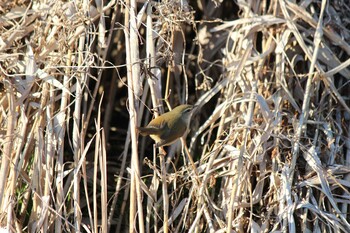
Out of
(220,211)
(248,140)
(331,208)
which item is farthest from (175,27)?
(331,208)

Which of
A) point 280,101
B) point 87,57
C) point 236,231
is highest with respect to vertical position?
point 87,57

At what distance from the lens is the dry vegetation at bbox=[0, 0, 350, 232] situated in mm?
2391

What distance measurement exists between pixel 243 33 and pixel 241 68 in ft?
0.91

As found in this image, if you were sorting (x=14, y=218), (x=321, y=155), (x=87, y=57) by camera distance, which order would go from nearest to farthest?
(x=14, y=218) → (x=87, y=57) → (x=321, y=155)

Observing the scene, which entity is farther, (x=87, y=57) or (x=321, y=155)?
(x=321, y=155)

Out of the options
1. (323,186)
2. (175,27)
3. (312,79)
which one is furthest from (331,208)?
(175,27)

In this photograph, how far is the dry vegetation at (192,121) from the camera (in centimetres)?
239

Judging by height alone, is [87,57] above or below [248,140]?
above

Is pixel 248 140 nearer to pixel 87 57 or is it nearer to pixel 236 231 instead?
pixel 236 231

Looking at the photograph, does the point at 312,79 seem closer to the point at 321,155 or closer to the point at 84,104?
the point at 321,155

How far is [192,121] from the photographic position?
122 inches

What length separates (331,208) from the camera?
8.43ft

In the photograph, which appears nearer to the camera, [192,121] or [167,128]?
[167,128]

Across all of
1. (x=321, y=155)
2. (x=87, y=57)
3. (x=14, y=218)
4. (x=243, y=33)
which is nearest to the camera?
(x=14, y=218)
